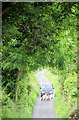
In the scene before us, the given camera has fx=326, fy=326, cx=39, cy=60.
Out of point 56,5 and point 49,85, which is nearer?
point 56,5

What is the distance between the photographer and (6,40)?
795cm

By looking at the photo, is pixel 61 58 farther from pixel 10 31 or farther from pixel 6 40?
pixel 10 31

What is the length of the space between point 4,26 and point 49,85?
13.7 metres

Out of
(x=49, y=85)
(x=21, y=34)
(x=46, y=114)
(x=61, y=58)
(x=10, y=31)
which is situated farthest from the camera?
(x=49, y=85)

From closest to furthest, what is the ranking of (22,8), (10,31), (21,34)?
(22,8) < (10,31) < (21,34)

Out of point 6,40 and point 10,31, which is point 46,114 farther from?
point 10,31

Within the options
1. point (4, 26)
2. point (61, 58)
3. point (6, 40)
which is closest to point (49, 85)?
point (61, 58)

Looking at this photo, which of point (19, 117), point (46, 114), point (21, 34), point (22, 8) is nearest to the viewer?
point (22, 8)

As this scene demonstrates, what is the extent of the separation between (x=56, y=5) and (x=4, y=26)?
3.71 feet

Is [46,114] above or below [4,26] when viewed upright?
below

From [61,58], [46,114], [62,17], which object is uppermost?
[62,17]

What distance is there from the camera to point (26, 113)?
1154 cm

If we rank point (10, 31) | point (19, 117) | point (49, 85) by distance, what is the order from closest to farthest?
point (10, 31)
point (19, 117)
point (49, 85)

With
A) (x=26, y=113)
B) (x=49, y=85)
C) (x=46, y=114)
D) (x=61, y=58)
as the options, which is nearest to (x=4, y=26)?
(x=61, y=58)
